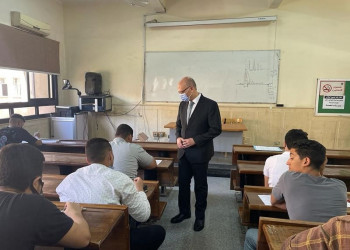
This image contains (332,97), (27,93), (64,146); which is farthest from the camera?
(332,97)

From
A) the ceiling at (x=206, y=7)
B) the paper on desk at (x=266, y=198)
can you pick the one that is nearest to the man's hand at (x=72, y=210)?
the paper on desk at (x=266, y=198)

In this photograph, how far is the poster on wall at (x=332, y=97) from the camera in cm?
493

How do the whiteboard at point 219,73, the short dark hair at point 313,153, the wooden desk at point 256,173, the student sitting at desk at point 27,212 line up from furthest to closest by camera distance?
the whiteboard at point 219,73
the wooden desk at point 256,173
the short dark hair at point 313,153
the student sitting at desk at point 27,212

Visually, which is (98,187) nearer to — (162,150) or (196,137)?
(196,137)

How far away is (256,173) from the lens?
2.43 meters

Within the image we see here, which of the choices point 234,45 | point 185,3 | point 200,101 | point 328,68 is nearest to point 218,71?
point 234,45

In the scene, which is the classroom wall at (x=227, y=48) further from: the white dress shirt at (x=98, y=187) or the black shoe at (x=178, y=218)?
the white dress shirt at (x=98, y=187)

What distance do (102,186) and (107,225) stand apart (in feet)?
0.89

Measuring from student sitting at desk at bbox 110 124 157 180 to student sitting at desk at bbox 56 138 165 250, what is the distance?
0.64 meters

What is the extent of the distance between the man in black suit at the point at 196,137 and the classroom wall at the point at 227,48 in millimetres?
3022

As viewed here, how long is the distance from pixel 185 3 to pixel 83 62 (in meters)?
2.74

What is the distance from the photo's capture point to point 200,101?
2.38m

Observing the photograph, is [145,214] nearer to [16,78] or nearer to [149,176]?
[149,176]

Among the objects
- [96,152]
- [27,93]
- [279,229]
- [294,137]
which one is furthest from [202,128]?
[27,93]
